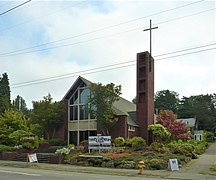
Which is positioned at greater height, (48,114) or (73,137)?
(48,114)

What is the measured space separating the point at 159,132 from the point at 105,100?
705 centimetres

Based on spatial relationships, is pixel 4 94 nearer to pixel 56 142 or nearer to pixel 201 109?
pixel 56 142

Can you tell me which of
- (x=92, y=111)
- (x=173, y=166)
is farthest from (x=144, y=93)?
(x=173, y=166)

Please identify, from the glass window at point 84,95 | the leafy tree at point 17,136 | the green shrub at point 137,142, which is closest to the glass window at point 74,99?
the glass window at point 84,95

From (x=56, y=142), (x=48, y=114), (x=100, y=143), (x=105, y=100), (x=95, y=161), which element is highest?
(x=105, y=100)

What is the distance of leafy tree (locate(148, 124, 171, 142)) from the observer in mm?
40688

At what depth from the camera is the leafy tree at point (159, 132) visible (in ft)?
133

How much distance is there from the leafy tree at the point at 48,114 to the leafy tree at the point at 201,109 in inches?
2082

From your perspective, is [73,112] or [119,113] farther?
[73,112]

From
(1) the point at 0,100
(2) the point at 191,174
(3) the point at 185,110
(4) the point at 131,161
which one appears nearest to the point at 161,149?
(4) the point at 131,161

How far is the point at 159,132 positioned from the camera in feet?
133

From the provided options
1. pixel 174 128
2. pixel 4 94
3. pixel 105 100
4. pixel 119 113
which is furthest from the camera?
pixel 4 94

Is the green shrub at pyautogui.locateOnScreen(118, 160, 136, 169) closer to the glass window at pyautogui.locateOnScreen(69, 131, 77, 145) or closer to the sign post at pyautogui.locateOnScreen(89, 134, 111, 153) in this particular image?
the sign post at pyautogui.locateOnScreen(89, 134, 111, 153)

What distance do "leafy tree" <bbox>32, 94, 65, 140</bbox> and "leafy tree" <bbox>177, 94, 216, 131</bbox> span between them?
52.9m
